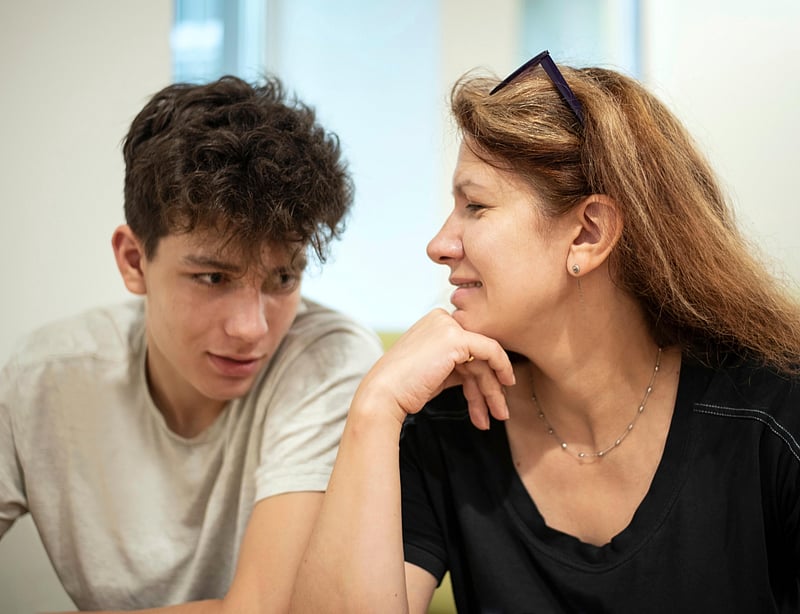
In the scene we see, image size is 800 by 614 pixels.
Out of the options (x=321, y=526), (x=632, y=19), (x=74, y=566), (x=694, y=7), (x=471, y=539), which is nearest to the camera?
(x=321, y=526)

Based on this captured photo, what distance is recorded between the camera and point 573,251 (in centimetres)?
118

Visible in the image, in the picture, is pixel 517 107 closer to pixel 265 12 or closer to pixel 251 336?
pixel 251 336

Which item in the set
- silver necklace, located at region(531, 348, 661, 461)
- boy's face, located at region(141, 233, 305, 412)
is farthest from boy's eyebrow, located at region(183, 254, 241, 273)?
silver necklace, located at region(531, 348, 661, 461)

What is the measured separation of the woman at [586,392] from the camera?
3.66 feet

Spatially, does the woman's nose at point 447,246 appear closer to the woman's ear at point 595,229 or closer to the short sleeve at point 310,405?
the woman's ear at point 595,229

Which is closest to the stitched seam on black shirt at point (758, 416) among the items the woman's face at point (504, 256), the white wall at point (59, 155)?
the woman's face at point (504, 256)

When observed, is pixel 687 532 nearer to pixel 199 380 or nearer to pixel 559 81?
pixel 559 81

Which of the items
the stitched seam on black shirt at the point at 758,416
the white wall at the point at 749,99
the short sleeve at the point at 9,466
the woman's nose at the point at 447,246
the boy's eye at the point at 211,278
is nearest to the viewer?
the stitched seam on black shirt at the point at 758,416

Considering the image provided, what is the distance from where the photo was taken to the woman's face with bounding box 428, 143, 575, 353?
45.6 inches

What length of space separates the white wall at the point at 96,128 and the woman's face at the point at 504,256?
0.90 meters

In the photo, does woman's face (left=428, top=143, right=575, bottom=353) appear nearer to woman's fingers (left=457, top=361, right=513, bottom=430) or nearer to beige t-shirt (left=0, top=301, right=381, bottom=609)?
woman's fingers (left=457, top=361, right=513, bottom=430)

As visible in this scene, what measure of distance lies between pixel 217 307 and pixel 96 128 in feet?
3.46

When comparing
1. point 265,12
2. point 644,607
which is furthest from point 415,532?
point 265,12

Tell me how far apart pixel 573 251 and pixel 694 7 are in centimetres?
170
